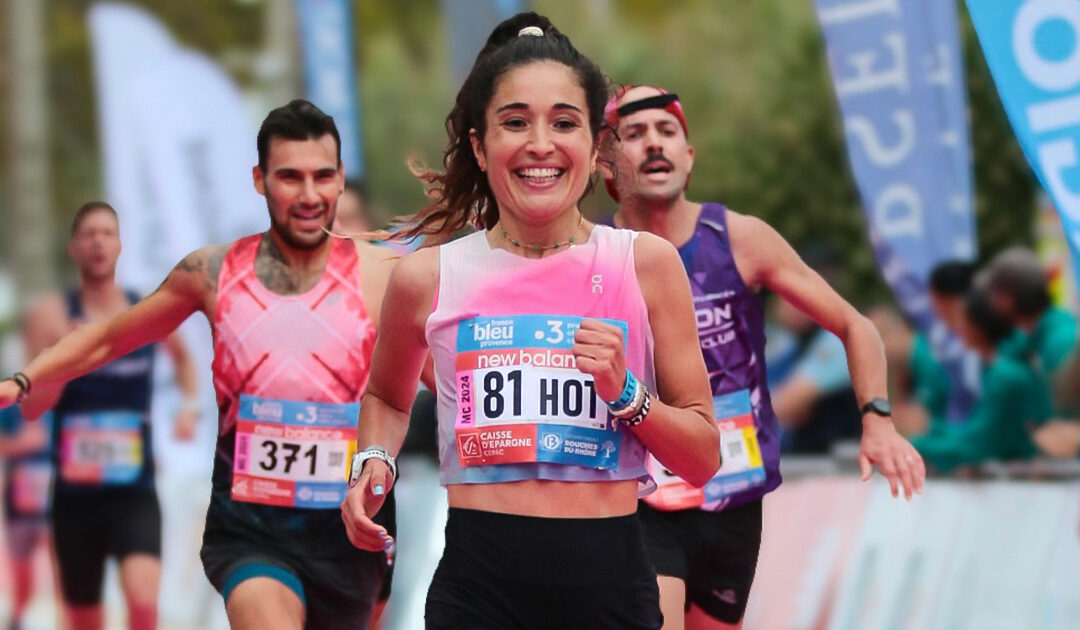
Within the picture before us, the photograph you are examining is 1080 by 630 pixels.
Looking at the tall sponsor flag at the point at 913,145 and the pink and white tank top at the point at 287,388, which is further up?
the tall sponsor flag at the point at 913,145

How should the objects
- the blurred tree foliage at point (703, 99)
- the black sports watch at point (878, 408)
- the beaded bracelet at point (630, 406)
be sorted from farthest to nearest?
the blurred tree foliage at point (703, 99), the black sports watch at point (878, 408), the beaded bracelet at point (630, 406)

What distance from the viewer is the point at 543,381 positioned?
4.53m

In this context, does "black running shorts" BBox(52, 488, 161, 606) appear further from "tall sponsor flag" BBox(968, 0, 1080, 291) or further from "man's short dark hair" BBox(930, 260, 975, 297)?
"tall sponsor flag" BBox(968, 0, 1080, 291)

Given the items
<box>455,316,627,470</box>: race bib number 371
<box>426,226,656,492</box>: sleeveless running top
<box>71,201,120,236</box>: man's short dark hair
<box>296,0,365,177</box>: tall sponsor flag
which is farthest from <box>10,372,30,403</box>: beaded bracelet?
<box>296,0,365,177</box>: tall sponsor flag

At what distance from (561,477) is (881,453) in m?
1.44

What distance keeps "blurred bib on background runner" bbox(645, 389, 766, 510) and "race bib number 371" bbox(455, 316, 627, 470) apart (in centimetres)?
193

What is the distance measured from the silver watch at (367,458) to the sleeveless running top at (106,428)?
464 centimetres

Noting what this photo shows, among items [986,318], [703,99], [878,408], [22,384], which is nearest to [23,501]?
[986,318]

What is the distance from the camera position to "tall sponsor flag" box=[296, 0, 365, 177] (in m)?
15.5

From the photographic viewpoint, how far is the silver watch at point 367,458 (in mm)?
4754

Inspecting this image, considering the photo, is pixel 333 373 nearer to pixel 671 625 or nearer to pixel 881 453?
pixel 671 625

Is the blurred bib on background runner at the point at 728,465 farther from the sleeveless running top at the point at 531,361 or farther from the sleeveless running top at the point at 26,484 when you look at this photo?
the sleeveless running top at the point at 26,484

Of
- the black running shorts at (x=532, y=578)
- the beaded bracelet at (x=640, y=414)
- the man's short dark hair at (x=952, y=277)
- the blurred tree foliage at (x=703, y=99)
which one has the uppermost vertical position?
the blurred tree foliage at (x=703, y=99)

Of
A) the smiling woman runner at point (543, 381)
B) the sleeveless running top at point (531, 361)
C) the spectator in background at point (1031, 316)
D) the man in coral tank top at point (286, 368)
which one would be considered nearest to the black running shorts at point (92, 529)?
the man in coral tank top at point (286, 368)
